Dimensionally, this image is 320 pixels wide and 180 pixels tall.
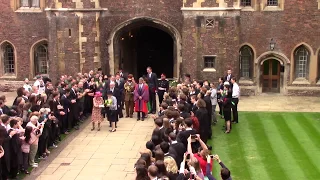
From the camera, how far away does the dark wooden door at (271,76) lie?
86.9ft

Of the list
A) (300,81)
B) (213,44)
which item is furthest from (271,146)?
(300,81)

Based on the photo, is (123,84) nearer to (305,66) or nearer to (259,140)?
(259,140)

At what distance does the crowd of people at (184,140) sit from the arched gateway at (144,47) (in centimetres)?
646

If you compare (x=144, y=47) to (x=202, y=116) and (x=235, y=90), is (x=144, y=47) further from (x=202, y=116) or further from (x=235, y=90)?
(x=202, y=116)

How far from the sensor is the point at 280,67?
26.3 metres

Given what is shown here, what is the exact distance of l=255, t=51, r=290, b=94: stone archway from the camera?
85.0 ft

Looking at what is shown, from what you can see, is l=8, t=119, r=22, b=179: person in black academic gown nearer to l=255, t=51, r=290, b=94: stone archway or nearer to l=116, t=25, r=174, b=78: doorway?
l=255, t=51, r=290, b=94: stone archway

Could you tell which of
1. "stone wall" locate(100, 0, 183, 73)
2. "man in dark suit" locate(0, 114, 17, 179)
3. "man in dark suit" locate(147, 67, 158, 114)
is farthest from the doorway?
"man in dark suit" locate(0, 114, 17, 179)

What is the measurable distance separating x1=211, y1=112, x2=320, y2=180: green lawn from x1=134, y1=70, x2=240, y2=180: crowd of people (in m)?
0.69

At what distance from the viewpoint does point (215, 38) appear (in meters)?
24.5

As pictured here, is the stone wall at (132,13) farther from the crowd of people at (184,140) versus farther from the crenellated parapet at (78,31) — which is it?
the crowd of people at (184,140)

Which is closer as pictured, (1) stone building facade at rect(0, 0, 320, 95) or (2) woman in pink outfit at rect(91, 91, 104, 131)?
(2) woman in pink outfit at rect(91, 91, 104, 131)

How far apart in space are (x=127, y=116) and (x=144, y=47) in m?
11.8

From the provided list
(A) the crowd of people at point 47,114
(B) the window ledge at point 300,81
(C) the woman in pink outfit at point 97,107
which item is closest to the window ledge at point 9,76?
(A) the crowd of people at point 47,114
